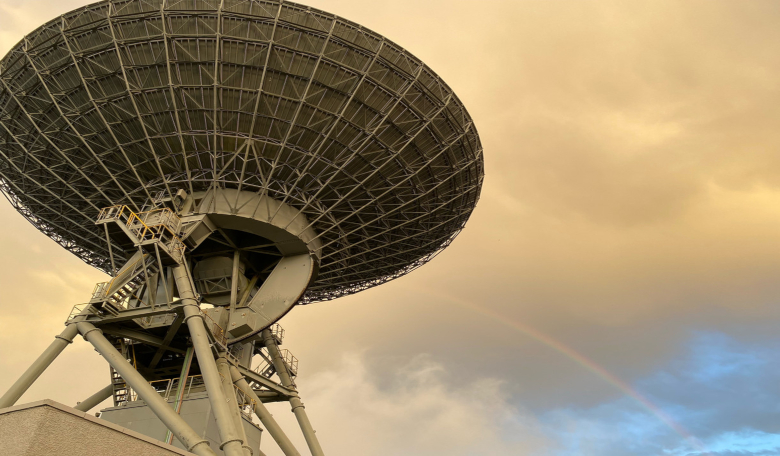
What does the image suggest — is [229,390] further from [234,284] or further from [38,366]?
[38,366]

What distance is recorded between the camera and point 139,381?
2239 cm

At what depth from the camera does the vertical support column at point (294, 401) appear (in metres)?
30.4

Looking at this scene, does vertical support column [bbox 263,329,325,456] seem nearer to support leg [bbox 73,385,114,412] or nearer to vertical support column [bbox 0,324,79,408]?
support leg [bbox 73,385,114,412]

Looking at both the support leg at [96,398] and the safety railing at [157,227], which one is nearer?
the safety railing at [157,227]

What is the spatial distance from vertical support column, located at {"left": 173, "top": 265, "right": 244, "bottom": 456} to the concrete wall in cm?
812

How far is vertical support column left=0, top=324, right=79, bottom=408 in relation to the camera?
21.7m

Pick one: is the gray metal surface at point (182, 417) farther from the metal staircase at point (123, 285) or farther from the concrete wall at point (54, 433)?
the concrete wall at point (54, 433)

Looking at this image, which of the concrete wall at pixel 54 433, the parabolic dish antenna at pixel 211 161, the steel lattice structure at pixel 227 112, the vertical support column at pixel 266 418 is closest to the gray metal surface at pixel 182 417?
the parabolic dish antenna at pixel 211 161

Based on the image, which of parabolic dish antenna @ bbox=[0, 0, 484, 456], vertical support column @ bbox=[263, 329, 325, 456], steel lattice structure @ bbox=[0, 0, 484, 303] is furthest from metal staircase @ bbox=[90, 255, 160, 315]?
vertical support column @ bbox=[263, 329, 325, 456]

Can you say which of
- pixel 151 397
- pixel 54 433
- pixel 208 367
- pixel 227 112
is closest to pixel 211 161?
pixel 227 112

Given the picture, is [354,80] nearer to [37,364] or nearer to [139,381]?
[139,381]

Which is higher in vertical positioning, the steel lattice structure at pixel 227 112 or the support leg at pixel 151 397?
the steel lattice structure at pixel 227 112

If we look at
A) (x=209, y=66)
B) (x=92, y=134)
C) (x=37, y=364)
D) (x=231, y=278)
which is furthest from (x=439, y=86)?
(x=37, y=364)

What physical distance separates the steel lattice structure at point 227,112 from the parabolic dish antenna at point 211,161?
74mm
